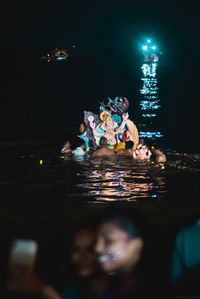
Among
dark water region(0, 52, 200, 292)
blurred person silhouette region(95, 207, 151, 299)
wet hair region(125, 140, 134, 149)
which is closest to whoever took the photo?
blurred person silhouette region(95, 207, 151, 299)

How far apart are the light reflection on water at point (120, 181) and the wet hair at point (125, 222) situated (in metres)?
7.78

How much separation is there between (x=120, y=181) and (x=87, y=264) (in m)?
9.90

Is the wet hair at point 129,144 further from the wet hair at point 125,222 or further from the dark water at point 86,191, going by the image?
the wet hair at point 125,222

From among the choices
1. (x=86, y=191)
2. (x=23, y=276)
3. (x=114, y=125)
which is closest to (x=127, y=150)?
(x=114, y=125)

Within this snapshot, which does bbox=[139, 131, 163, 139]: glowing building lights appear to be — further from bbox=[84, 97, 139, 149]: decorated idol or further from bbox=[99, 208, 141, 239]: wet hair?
bbox=[99, 208, 141, 239]: wet hair

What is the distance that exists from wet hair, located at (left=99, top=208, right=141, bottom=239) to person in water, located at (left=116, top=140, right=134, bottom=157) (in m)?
13.7

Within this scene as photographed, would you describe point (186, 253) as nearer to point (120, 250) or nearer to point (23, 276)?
point (120, 250)

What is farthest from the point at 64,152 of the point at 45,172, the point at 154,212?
the point at 154,212

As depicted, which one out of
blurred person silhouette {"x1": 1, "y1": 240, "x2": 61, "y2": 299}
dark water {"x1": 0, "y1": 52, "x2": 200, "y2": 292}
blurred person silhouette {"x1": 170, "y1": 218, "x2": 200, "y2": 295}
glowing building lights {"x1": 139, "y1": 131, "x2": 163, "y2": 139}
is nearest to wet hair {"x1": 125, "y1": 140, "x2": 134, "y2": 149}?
dark water {"x1": 0, "y1": 52, "x2": 200, "y2": 292}

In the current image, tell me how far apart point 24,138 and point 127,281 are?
22.6m

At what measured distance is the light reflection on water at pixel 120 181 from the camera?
36.0 feet

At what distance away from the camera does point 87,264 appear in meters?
2.69

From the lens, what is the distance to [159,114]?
39.9 meters

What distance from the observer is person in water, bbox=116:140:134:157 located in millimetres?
16484
